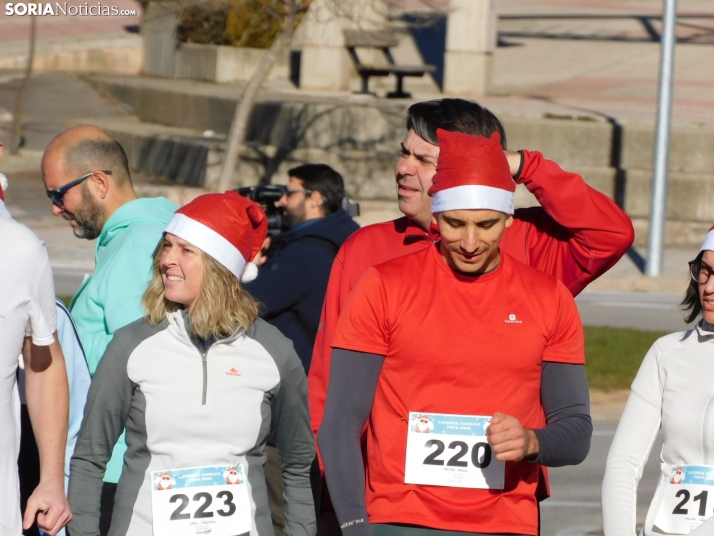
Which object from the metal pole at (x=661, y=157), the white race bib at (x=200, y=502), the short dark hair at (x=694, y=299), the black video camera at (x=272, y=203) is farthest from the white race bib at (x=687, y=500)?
the metal pole at (x=661, y=157)

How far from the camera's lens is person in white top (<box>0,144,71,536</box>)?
11.7ft

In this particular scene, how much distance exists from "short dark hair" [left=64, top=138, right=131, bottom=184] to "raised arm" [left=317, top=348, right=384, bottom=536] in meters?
1.77

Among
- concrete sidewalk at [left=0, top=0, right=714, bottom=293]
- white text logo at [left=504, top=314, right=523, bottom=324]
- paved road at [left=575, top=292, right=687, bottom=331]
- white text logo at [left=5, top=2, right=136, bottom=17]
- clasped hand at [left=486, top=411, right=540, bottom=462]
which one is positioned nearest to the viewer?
clasped hand at [left=486, top=411, right=540, bottom=462]

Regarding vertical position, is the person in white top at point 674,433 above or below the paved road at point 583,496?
above

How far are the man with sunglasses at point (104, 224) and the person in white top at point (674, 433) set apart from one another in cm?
171

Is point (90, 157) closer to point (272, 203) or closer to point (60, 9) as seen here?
point (272, 203)

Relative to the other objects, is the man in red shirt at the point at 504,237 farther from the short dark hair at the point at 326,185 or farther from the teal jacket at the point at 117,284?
the short dark hair at the point at 326,185

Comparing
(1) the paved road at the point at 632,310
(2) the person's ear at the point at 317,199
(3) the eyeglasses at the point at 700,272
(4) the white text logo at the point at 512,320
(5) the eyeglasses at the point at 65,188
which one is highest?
(5) the eyeglasses at the point at 65,188

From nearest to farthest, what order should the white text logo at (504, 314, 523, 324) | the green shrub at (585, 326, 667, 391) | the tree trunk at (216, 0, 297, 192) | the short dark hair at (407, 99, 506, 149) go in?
the white text logo at (504, 314, 523, 324) → the short dark hair at (407, 99, 506, 149) → the green shrub at (585, 326, 667, 391) → the tree trunk at (216, 0, 297, 192)

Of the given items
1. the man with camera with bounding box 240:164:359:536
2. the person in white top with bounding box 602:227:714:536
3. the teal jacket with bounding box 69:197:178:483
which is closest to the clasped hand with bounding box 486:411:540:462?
the person in white top with bounding box 602:227:714:536

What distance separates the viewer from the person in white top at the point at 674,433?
11.6 feet

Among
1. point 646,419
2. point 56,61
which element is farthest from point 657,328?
point 56,61

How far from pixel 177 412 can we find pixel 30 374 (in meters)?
0.49

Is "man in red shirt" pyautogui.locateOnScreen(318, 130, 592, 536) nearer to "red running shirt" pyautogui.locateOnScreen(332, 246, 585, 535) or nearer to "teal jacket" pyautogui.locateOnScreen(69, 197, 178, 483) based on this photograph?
"red running shirt" pyautogui.locateOnScreen(332, 246, 585, 535)
